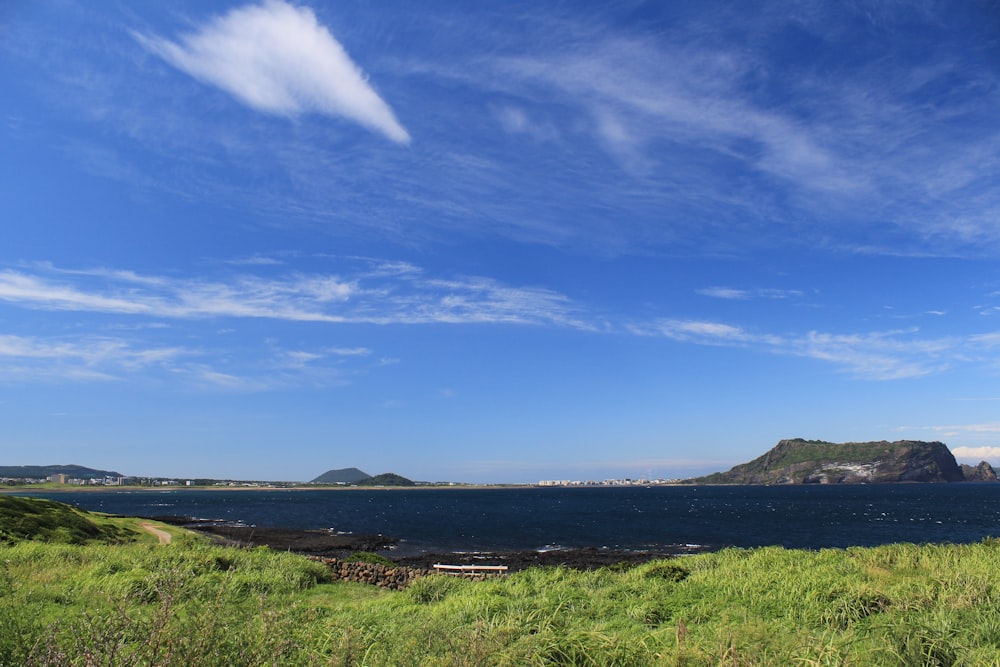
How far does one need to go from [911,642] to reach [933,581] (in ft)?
22.2

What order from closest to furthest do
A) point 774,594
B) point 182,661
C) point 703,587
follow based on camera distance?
point 182,661 → point 774,594 → point 703,587

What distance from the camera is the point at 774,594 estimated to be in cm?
1312

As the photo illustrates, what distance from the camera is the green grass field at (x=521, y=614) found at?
6598 mm

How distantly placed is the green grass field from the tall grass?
5 centimetres

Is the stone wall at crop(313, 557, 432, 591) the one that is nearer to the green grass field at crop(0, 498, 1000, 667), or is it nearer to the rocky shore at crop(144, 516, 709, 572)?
the rocky shore at crop(144, 516, 709, 572)

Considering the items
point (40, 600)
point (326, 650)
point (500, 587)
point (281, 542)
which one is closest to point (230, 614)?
point (326, 650)

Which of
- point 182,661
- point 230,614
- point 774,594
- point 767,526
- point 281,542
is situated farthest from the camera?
point 767,526

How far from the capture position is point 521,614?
1002 centimetres

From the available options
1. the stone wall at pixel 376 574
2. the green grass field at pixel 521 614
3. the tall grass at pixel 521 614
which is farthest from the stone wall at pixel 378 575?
the tall grass at pixel 521 614

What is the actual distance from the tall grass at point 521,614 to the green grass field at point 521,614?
0.05 m

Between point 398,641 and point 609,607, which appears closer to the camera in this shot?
point 398,641

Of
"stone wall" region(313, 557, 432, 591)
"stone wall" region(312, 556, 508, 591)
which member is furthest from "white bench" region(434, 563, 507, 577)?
"stone wall" region(313, 557, 432, 591)

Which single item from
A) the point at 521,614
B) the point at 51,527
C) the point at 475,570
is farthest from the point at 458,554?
the point at 521,614

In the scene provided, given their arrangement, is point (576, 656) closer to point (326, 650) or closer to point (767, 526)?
point (326, 650)
